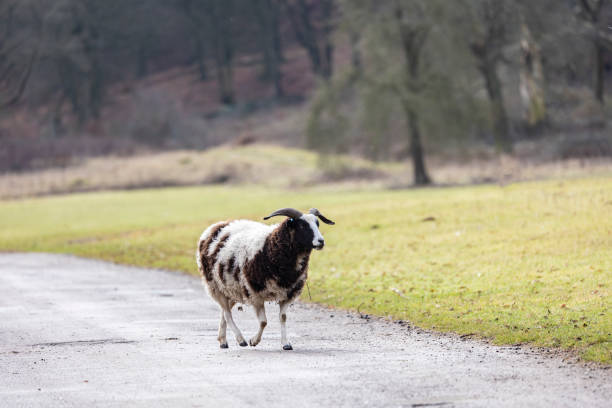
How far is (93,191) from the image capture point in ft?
194

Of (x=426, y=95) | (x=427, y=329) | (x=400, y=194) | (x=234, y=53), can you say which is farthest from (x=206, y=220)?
(x=234, y=53)

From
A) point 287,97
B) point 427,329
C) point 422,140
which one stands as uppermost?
point 287,97

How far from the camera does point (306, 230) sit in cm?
1191

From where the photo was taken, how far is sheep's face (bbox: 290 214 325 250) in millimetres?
11820

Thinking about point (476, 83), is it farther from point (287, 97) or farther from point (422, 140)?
point (287, 97)

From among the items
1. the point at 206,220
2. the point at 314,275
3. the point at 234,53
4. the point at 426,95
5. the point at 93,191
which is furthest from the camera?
the point at 234,53

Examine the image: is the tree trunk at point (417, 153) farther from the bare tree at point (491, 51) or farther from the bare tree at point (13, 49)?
the bare tree at point (13, 49)

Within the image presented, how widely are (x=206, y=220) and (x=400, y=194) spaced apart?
997 centimetres

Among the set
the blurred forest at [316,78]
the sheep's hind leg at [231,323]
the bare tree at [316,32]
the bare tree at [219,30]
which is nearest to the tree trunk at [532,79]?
the blurred forest at [316,78]

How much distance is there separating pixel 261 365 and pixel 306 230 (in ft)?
6.48

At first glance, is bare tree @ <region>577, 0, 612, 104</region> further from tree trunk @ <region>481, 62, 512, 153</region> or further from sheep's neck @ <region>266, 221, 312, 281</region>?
sheep's neck @ <region>266, 221, 312, 281</region>

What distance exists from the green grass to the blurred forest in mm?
5819

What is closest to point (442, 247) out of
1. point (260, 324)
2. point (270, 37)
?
point (260, 324)

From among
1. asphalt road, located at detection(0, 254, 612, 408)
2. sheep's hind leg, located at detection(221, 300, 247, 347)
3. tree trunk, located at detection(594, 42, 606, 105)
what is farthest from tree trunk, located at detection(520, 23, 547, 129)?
sheep's hind leg, located at detection(221, 300, 247, 347)
